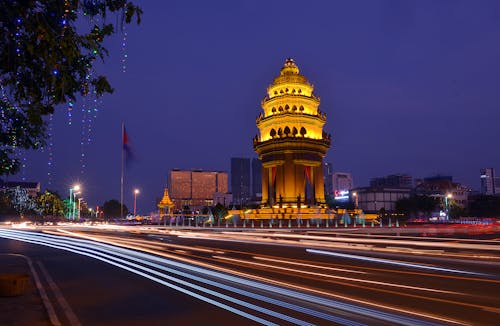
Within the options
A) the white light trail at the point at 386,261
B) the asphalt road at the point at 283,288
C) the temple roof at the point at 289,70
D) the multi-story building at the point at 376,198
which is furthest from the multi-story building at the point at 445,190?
the asphalt road at the point at 283,288

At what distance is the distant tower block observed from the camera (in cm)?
6894

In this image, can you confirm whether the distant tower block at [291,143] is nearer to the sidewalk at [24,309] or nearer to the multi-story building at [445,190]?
the sidewalk at [24,309]

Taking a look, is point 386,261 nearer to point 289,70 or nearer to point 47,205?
point 289,70

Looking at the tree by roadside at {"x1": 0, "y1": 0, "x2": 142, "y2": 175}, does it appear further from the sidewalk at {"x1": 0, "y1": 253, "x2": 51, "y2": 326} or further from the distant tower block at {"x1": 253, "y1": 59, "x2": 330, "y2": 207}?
the distant tower block at {"x1": 253, "y1": 59, "x2": 330, "y2": 207}

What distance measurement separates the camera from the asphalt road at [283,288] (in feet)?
31.0

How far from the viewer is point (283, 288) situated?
12.6 m

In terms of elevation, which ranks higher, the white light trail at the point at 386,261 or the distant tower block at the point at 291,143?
the distant tower block at the point at 291,143

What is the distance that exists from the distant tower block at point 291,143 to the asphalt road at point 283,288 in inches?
1816

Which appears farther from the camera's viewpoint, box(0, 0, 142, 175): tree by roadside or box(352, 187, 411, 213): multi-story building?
box(352, 187, 411, 213): multi-story building

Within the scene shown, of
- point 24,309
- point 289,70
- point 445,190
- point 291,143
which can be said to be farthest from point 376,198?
point 24,309

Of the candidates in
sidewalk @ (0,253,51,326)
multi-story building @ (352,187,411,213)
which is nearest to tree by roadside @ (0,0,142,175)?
sidewalk @ (0,253,51,326)

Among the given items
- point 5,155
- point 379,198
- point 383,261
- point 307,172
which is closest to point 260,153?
point 307,172

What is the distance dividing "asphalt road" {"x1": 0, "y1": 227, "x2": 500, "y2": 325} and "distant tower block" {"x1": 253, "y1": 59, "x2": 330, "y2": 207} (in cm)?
4613

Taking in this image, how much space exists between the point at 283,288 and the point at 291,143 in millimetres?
56858
